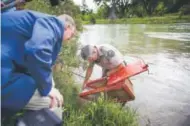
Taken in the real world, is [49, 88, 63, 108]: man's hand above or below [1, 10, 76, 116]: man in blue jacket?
below

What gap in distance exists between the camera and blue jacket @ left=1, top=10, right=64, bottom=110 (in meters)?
3.17

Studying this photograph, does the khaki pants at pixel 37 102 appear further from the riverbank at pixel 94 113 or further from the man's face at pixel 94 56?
the man's face at pixel 94 56

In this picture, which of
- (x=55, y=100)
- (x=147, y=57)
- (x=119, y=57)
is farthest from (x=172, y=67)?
(x=55, y=100)

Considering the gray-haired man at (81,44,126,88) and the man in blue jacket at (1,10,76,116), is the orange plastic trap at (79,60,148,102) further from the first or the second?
the man in blue jacket at (1,10,76,116)

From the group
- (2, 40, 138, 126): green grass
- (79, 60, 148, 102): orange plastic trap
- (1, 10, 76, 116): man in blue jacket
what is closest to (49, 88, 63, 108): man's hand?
(1, 10, 76, 116): man in blue jacket

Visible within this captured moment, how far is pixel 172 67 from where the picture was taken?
472 inches

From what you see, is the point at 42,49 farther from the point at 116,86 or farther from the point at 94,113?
the point at 116,86

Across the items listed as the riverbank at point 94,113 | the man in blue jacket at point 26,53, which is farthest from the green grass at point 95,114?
the man in blue jacket at point 26,53

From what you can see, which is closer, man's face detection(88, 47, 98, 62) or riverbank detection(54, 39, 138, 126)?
riverbank detection(54, 39, 138, 126)

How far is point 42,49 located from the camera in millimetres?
3131

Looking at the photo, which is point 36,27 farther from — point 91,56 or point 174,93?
point 174,93

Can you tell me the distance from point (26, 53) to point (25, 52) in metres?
0.02

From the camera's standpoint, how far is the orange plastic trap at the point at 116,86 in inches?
243

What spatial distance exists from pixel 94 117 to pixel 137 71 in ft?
4.29
